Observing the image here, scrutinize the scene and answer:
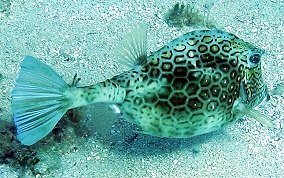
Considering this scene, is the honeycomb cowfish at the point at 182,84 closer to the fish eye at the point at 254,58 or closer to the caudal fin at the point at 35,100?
the fish eye at the point at 254,58

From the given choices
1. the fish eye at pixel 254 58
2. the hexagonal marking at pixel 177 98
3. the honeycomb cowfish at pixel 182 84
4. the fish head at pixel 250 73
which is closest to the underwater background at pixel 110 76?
the honeycomb cowfish at pixel 182 84

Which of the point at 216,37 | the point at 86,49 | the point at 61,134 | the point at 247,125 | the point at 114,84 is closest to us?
the point at 114,84

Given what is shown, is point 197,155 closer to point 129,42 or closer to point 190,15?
point 129,42

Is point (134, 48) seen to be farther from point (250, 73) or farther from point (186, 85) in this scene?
point (250, 73)

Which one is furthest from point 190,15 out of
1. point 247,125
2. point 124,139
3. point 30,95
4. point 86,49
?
point 30,95

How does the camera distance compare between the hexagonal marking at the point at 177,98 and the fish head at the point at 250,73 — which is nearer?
the hexagonal marking at the point at 177,98

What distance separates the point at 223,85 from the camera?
277 centimetres

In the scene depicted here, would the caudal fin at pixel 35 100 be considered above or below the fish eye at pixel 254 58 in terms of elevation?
above

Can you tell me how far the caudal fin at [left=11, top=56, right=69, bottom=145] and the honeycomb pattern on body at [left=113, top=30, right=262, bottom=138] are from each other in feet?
1.64

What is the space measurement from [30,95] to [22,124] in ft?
0.71

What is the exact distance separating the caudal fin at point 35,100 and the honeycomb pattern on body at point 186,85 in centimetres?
50

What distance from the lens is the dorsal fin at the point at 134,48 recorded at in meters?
2.71

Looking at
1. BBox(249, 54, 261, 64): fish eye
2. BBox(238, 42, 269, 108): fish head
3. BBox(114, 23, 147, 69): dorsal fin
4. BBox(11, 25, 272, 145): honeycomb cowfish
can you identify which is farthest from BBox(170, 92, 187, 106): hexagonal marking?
BBox(249, 54, 261, 64): fish eye

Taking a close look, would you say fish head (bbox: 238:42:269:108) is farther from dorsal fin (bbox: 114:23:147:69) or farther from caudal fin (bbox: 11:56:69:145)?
caudal fin (bbox: 11:56:69:145)
